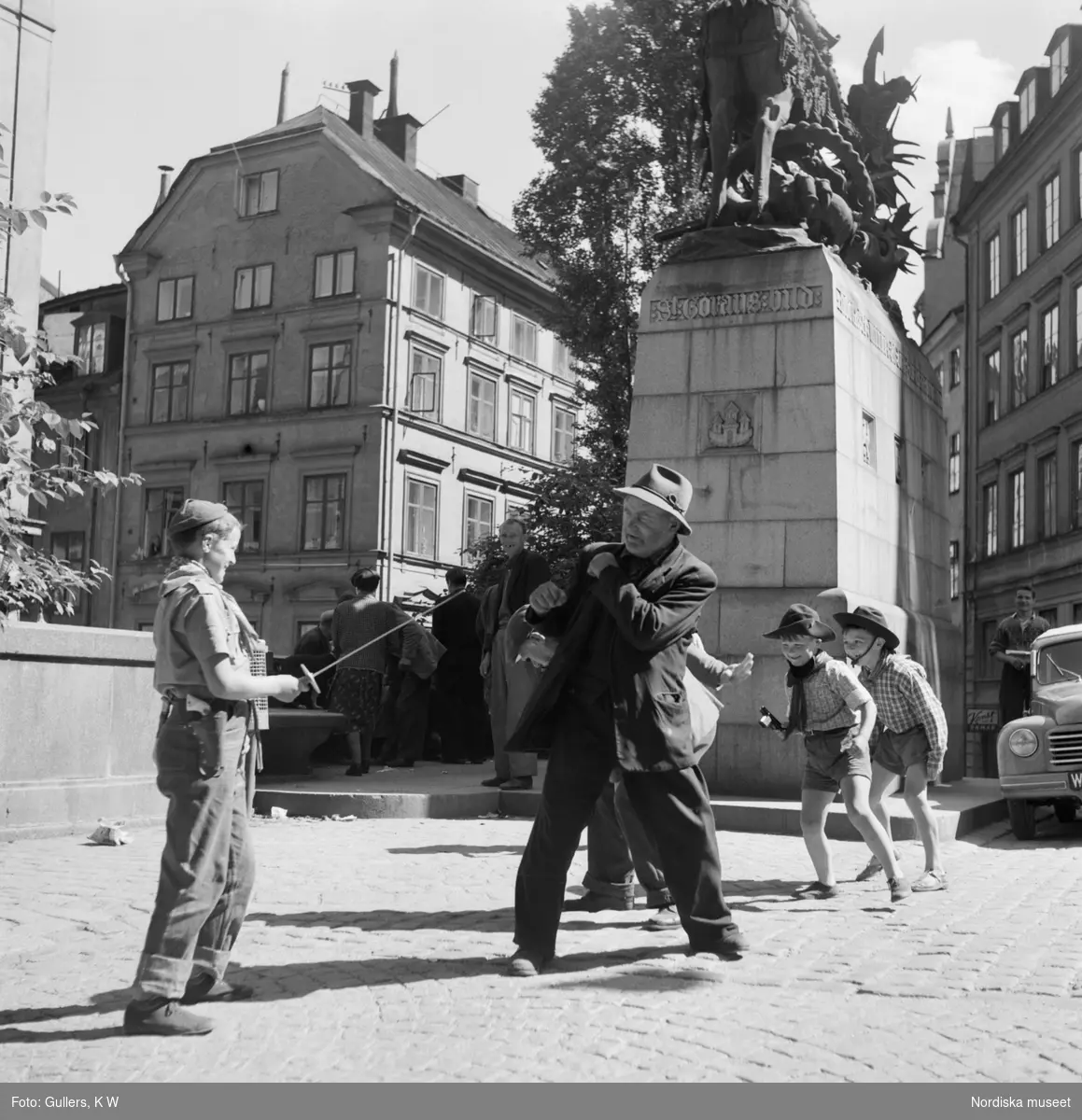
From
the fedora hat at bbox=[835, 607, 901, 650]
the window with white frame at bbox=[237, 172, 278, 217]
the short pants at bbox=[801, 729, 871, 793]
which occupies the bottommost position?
the short pants at bbox=[801, 729, 871, 793]

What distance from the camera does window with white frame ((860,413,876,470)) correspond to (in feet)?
40.3

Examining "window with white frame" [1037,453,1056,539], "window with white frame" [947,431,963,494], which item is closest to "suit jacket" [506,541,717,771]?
"window with white frame" [1037,453,1056,539]

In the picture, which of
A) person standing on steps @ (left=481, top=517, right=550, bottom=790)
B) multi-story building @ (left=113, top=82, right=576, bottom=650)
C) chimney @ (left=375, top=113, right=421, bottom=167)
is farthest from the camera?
chimney @ (left=375, top=113, right=421, bottom=167)

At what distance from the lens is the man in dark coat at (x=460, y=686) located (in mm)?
15133

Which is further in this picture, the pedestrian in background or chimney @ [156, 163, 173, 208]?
chimney @ [156, 163, 173, 208]

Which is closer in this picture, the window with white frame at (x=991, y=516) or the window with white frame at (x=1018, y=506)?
the window with white frame at (x=1018, y=506)

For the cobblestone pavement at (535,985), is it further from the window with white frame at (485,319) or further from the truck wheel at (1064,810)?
the window with white frame at (485,319)

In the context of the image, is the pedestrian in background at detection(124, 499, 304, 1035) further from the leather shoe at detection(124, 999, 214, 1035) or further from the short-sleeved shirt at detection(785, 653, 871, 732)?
the short-sleeved shirt at detection(785, 653, 871, 732)

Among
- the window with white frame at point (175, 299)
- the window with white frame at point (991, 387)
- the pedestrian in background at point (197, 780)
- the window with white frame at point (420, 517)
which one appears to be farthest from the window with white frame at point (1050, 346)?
the pedestrian in background at point (197, 780)

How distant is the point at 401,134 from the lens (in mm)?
51000

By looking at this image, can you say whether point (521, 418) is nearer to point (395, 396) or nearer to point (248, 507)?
point (395, 396)

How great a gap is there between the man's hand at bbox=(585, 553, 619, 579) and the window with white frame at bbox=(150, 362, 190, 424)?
4237 cm

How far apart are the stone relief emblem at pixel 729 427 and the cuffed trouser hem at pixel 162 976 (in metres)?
7.88

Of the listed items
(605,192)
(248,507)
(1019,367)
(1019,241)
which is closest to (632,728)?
(605,192)
